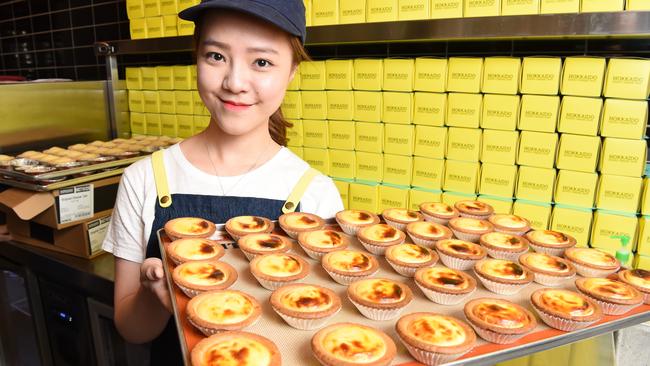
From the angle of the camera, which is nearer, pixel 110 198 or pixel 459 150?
pixel 459 150

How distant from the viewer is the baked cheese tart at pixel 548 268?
97cm

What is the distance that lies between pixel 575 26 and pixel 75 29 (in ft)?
12.6

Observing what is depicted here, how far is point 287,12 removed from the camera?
108 centimetres

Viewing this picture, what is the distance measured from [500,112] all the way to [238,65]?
3.57ft

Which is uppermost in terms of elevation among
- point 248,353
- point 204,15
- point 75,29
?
point 75,29

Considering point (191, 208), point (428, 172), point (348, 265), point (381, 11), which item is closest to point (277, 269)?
point (348, 265)

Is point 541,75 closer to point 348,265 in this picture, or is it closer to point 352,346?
point 348,265

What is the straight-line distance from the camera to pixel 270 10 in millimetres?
1034

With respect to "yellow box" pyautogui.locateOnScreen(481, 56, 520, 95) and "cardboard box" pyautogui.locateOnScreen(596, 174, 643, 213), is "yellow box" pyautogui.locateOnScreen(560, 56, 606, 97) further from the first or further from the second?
"cardboard box" pyautogui.locateOnScreen(596, 174, 643, 213)

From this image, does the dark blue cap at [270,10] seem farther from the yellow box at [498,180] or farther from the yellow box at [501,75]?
the yellow box at [498,180]

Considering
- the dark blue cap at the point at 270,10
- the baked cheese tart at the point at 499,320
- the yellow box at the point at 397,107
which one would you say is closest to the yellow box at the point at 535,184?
the yellow box at the point at 397,107

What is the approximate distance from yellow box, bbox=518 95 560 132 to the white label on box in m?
1.91

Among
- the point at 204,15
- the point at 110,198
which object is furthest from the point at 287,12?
the point at 110,198

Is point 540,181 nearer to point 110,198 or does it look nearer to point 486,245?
point 486,245
